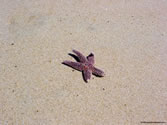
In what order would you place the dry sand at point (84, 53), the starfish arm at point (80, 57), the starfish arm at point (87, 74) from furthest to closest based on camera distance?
the starfish arm at point (80, 57) < the starfish arm at point (87, 74) < the dry sand at point (84, 53)

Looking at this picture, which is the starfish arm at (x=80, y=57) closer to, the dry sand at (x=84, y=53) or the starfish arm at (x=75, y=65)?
the starfish arm at (x=75, y=65)

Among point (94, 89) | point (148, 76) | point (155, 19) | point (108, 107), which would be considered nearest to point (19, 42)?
point (94, 89)

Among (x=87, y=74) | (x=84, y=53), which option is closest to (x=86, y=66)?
(x=87, y=74)

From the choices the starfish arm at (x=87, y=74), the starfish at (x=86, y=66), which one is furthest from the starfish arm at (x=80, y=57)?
the starfish arm at (x=87, y=74)

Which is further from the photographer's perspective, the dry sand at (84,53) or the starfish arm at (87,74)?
the starfish arm at (87,74)

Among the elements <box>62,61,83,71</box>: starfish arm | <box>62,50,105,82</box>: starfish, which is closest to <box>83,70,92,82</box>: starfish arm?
<box>62,50,105,82</box>: starfish

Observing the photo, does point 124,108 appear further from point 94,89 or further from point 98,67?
point 98,67

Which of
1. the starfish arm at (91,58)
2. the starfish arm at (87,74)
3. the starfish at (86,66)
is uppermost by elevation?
the starfish arm at (91,58)

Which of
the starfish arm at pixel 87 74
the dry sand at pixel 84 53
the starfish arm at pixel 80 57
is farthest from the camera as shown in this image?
the starfish arm at pixel 80 57

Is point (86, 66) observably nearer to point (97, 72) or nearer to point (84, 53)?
point (97, 72)
